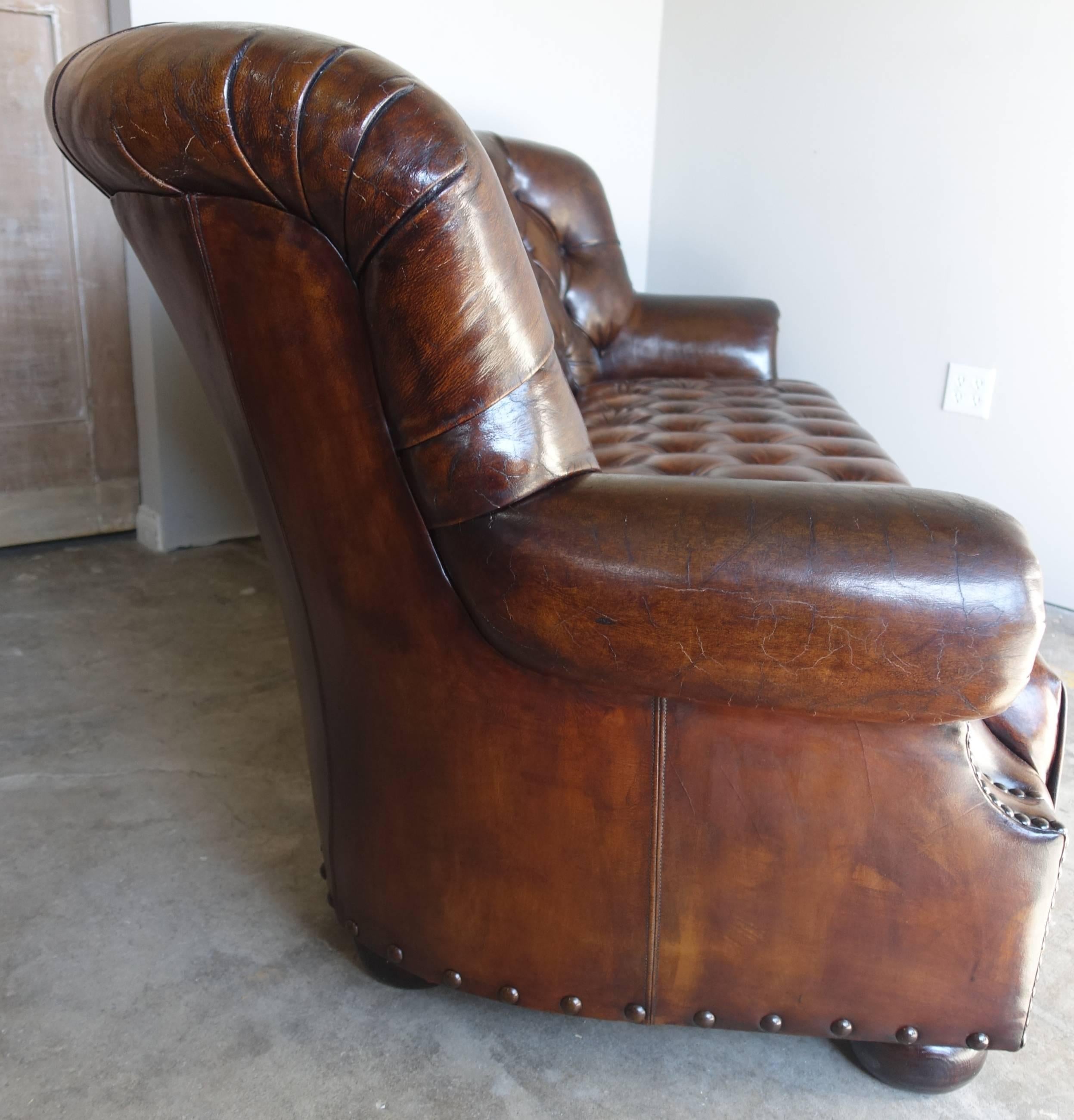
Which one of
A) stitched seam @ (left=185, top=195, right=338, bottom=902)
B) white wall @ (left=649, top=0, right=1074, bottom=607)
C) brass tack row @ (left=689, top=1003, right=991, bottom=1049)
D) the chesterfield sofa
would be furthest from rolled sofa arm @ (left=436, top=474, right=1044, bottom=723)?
white wall @ (left=649, top=0, right=1074, bottom=607)

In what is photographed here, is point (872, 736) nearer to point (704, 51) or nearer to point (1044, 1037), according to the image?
point (1044, 1037)

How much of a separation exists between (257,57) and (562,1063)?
0.96 metres

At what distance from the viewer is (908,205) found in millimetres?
2479

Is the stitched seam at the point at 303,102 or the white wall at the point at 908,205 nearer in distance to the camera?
the stitched seam at the point at 303,102

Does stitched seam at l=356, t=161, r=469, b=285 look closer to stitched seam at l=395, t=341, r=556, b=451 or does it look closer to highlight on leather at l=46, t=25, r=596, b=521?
highlight on leather at l=46, t=25, r=596, b=521

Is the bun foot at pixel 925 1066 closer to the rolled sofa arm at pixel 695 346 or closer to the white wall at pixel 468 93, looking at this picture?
the rolled sofa arm at pixel 695 346

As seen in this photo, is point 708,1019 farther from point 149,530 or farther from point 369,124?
point 149,530

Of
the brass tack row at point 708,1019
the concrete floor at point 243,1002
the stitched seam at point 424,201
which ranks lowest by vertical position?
the concrete floor at point 243,1002

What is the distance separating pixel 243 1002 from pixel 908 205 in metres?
2.22

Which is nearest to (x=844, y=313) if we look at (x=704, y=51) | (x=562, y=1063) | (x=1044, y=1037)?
(x=704, y=51)

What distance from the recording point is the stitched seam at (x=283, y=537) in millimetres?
859

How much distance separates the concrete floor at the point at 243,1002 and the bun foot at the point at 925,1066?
0.02 metres

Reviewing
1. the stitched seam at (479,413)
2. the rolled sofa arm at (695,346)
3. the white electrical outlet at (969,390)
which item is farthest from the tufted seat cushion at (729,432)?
the white electrical outlet at (969,390)

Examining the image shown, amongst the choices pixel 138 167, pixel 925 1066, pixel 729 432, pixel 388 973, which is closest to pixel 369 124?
pixel 138 167
